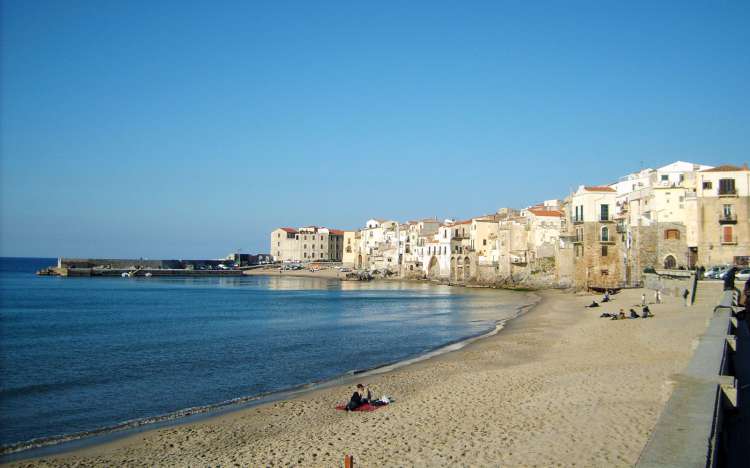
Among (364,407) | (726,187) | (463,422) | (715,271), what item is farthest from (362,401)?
(726,187)

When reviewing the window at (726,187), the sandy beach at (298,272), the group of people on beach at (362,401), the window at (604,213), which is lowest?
the group of people on beach at (362,401)

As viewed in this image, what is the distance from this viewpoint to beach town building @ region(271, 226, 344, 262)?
146 metres

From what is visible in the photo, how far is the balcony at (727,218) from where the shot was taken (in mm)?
43562

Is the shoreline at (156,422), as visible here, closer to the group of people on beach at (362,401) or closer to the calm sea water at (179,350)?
the calm sea water at (179,350)

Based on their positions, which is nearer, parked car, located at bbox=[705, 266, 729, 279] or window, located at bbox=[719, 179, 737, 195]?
parked car, located at bbox=[705, 266, 729, 279]

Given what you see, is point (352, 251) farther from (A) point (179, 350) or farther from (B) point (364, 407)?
(B) point (364, 407)

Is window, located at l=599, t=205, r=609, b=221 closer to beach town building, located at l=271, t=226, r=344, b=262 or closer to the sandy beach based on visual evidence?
the sandy beach

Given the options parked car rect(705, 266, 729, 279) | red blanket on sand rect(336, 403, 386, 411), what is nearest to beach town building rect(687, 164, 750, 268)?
parked car rect(705, 266, 729, 279)

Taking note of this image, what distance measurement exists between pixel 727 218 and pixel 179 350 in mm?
40124

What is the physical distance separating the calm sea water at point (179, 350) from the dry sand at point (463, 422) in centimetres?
298

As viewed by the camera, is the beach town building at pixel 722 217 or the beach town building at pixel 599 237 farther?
the beach town building at pixel 599 237

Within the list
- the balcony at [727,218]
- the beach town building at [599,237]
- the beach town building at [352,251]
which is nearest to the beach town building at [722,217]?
the balcony at [727,218]

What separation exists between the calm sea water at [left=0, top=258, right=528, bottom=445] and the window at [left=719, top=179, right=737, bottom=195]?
18208 millimetres

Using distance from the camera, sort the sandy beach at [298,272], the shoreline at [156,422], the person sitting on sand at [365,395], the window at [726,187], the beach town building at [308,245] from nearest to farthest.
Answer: the shoreline at [156,422], the person sitting on sand at [365,395], the window at [726,187], the sandy beach at [298,272], the beach town building at [308,245]
